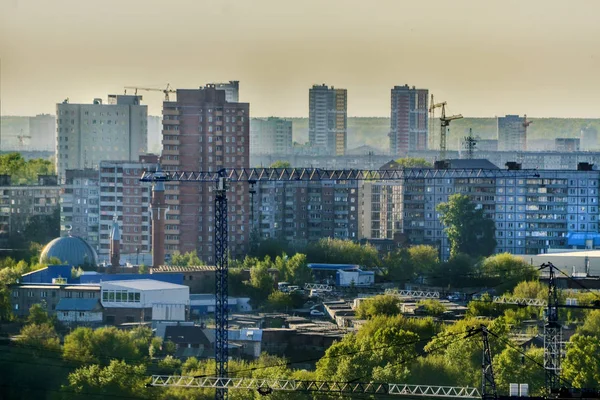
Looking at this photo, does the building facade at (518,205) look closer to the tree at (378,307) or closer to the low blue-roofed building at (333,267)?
the low blue-roofed building at (333,267)

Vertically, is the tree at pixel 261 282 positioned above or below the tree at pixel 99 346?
above

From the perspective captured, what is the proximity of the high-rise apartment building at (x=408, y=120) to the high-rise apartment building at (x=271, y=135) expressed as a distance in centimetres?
766

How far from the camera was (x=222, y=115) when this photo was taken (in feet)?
244

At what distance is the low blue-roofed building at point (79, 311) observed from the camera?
55316 mm

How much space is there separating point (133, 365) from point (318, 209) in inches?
1568

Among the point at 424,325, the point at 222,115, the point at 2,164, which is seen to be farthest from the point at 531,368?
the point at 2,164

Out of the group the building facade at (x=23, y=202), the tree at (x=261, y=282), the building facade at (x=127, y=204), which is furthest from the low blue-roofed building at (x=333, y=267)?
the building facade at (x=23, y=202)

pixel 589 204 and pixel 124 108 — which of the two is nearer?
pixel 589 204

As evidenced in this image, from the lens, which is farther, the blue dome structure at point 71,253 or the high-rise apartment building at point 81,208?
the high-rise apartment building at point 81,208

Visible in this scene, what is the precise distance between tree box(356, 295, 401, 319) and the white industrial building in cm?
464

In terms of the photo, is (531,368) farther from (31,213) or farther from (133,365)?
(31,213)

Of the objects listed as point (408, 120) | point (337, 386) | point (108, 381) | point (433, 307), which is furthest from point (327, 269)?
point (408, 120)

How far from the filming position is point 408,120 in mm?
149625

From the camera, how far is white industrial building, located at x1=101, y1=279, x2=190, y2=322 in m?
55.6
